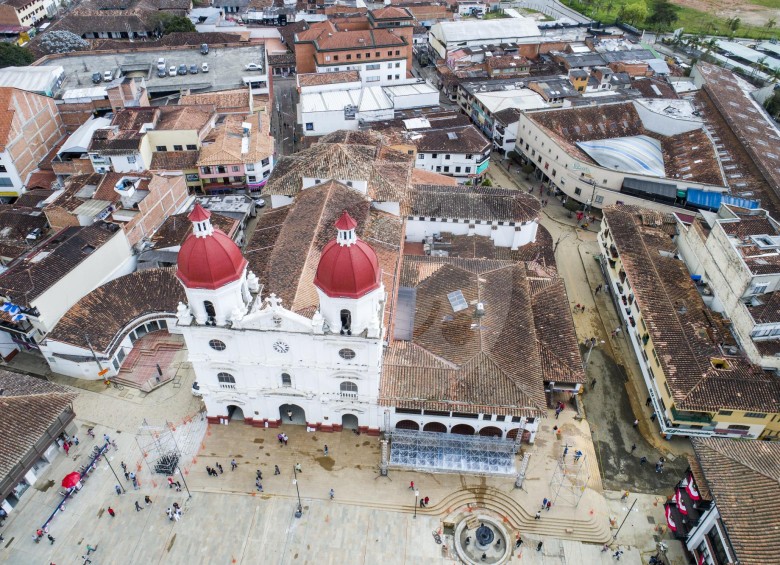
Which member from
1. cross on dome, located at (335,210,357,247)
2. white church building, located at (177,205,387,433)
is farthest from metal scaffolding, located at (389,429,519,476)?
cross on dome, located at (335,210,357,247)

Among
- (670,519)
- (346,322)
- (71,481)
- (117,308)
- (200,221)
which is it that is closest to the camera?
(200,221)

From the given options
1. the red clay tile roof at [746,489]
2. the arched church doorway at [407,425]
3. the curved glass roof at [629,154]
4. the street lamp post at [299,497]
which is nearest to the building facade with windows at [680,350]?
the red clay tile roof at [746,489]

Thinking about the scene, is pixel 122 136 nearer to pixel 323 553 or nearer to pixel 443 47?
pixel 323 553

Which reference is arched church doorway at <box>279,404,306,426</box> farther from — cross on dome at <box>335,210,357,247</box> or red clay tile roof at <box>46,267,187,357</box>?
cross on dome at <box>335,210,357,247</box>

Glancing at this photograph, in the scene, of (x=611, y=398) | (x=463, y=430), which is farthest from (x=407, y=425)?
(x=611, y=398)

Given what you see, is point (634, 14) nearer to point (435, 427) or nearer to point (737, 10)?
point (737, 10)

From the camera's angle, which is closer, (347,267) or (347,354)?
(347,267)

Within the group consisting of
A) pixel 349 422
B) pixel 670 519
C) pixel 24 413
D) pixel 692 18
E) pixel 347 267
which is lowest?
pixel 349 422

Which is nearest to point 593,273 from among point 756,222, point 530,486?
point 756,222
